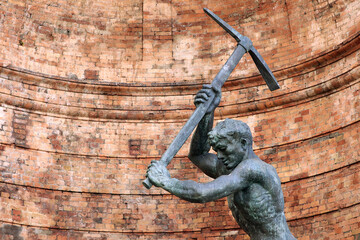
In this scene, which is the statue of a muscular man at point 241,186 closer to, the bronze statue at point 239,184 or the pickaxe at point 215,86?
the bronze statue at point 239,184

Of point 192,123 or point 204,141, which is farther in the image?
point 204,141

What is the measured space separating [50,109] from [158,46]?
2505 mm

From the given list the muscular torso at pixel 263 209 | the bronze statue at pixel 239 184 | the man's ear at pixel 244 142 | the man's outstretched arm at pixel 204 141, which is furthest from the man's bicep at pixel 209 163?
the muscular torso at pixel 263 209

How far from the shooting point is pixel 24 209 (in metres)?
13.6

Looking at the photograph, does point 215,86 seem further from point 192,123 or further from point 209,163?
point 209,163

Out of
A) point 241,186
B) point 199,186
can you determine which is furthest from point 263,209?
point 199,186

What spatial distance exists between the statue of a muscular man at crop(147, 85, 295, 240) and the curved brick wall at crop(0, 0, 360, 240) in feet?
20.8

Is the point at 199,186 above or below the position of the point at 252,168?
below

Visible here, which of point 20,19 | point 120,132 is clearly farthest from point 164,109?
point 20,19

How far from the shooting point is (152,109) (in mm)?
14938

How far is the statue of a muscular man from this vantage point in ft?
21.7

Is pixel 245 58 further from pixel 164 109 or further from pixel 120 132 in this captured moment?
pixel 120 132

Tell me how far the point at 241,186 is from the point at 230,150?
1.37 feet

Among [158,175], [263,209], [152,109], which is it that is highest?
[152,109]
